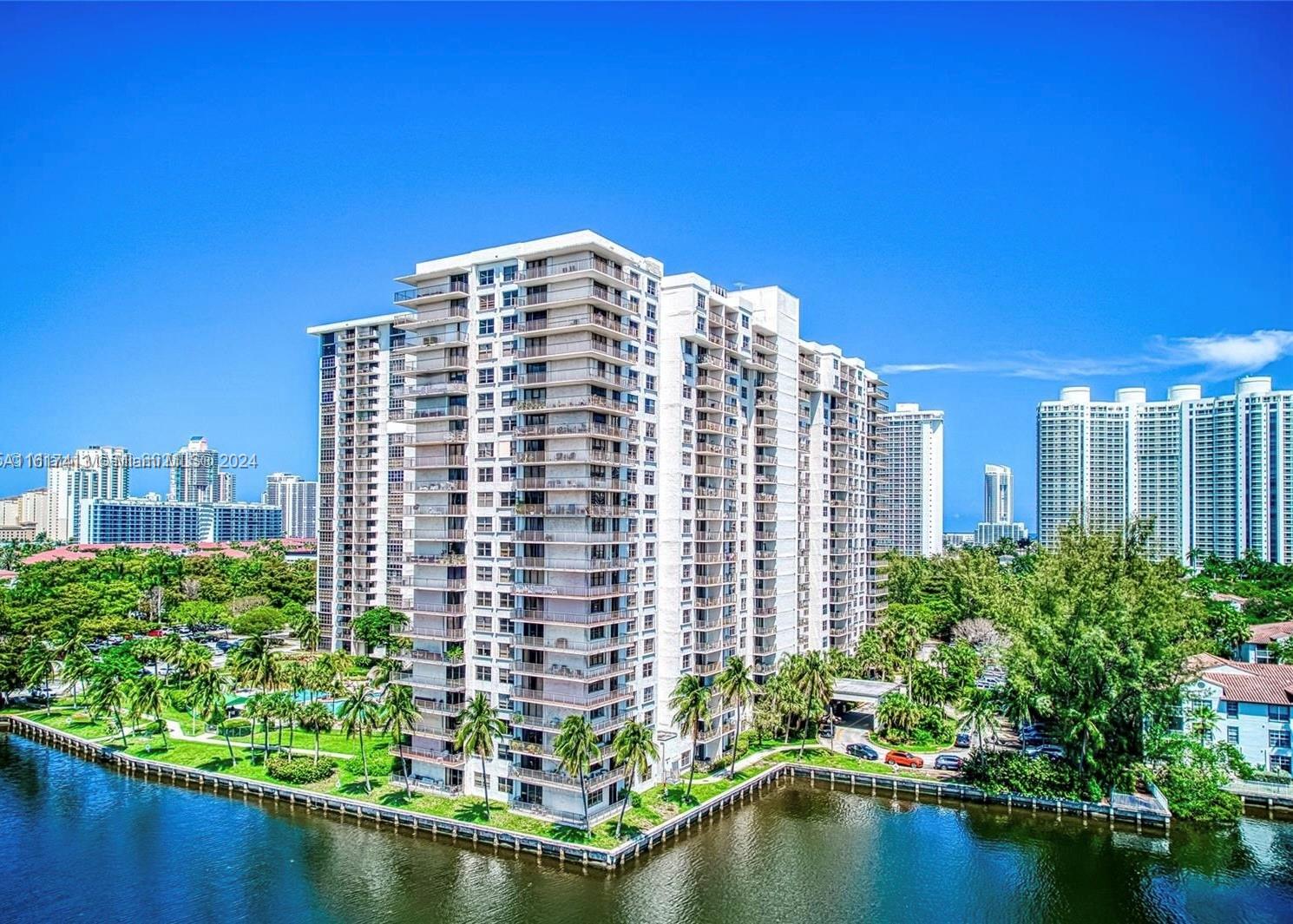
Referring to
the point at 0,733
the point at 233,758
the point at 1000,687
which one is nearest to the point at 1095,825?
the point at 1000,687

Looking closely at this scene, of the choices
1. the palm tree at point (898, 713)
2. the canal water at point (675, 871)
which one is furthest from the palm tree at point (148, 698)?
the palm tree at point (898, 713)

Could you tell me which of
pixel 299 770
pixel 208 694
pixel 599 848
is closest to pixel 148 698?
pixel 208 694

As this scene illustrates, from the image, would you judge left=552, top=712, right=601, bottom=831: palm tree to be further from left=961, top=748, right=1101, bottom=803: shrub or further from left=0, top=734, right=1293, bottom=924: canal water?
left=961, top=748, right=1101, bottom=803: shrub

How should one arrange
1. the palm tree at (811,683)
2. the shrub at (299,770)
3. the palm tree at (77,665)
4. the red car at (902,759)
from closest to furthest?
the shrub at (299,770)
the red car at (902,759)
the palm tree at (811,683)
the palm tree at (77,665)

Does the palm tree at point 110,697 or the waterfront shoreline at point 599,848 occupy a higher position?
the palm tree at point 110,697

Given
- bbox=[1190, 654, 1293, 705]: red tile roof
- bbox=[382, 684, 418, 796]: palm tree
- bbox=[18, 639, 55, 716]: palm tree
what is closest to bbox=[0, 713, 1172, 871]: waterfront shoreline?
bbox=[382, 684, 418, 796]: palm tree

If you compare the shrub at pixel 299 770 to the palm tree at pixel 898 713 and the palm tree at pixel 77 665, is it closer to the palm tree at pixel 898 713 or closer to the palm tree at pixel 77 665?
the palm tree at pixel 77 665
